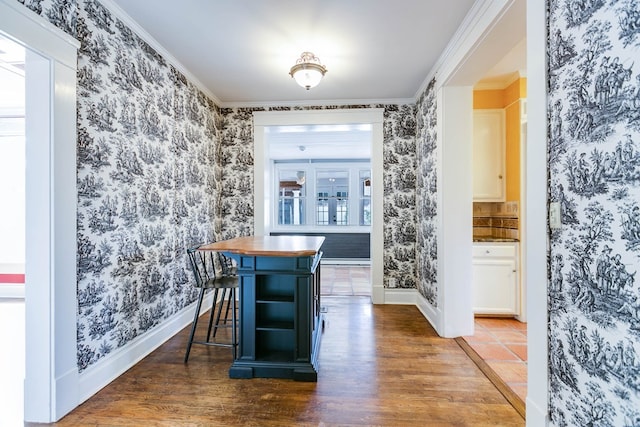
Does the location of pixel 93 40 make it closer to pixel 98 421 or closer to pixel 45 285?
pixel 45 285

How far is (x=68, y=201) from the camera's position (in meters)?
1.72

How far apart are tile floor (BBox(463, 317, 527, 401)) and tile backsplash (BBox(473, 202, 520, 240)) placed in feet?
3.14

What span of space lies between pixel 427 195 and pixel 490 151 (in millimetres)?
895

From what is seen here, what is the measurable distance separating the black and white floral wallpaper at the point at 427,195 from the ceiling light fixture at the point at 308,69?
1319 mm

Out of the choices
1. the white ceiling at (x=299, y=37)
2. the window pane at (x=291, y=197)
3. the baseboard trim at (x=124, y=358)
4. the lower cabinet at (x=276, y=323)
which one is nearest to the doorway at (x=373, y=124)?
the white ceiling at (x=299, y=37)

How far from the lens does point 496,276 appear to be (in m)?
3.18

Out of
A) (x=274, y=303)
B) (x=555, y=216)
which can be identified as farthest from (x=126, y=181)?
(x=555, y=216)

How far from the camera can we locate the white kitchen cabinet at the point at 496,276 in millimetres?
3168

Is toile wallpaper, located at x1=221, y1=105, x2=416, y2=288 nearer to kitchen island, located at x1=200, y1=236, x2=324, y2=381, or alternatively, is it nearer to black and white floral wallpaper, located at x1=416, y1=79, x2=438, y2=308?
black and white floral wallpaper, located at x1=416, y1=79, x2=438, y2=308

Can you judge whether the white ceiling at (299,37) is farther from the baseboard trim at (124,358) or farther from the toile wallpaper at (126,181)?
the baseboard trim at (124,358)

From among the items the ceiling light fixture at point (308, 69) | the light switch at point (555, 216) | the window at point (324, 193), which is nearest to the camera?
the light switch at point (555, 216)

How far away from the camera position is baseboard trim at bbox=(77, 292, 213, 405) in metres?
1.89

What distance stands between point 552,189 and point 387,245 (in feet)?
8.54

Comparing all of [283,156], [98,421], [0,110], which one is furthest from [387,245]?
[0,110]
